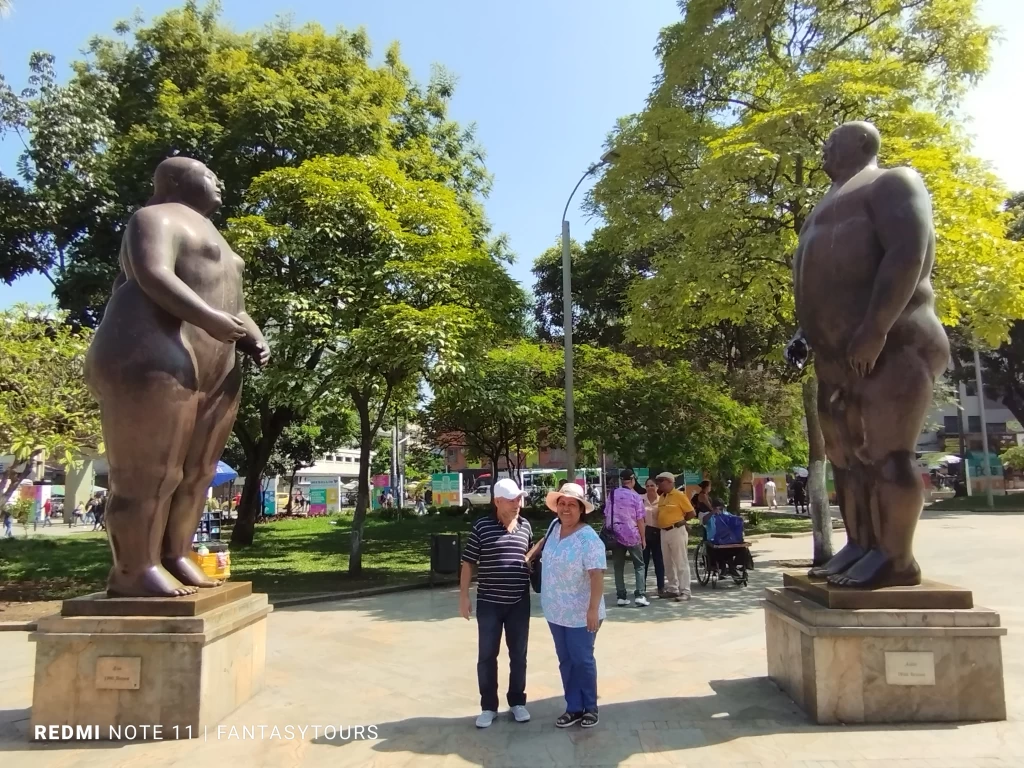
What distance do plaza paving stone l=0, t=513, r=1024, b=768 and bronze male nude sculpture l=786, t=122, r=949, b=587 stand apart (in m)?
1.03

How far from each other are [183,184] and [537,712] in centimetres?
446

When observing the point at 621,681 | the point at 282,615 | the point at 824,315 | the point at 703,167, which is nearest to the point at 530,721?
the point at 621,681

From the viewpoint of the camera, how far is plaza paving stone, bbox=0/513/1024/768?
13.6 ft

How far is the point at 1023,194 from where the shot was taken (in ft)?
99.7

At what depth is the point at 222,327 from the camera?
185 inches

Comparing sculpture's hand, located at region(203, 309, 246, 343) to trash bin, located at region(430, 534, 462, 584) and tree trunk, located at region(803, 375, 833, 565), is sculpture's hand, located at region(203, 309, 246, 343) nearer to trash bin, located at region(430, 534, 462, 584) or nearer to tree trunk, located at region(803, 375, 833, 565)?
trash bin, located at region(430, 534, 462, 584)

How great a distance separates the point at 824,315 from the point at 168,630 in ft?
15.2

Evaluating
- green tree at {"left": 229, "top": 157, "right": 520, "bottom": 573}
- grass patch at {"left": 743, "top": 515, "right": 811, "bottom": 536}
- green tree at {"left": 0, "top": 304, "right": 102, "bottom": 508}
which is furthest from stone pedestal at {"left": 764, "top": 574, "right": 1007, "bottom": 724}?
grass patch at {"left": 743, "top": 515, "right": 811, "bottom": 536}

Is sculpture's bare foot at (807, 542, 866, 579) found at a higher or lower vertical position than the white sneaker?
higher

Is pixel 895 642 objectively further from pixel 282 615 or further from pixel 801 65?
pixel 801 65

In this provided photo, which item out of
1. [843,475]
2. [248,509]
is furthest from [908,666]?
[248,509]

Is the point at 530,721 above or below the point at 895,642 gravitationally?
below

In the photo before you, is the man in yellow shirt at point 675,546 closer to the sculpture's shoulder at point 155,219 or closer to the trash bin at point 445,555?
the trash bin at point 445,555

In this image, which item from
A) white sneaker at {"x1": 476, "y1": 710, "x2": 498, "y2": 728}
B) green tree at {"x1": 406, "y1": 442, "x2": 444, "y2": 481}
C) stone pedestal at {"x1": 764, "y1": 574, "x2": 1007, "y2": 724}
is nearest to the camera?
stone pedestal at {"x1": 764, "y1": 574, "x2": 1007, "y2": 724}
